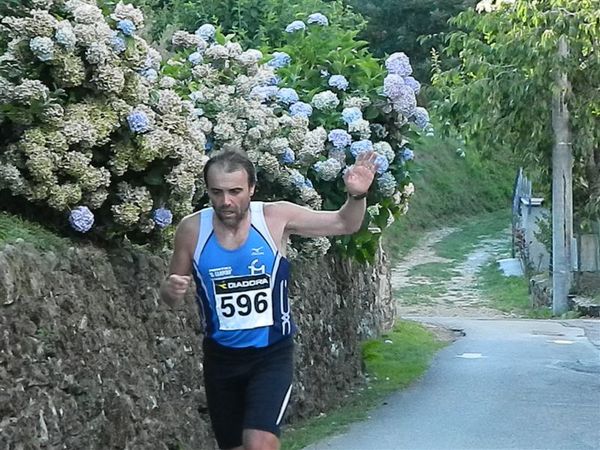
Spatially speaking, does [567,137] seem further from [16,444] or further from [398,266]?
[16,444]

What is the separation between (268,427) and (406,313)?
20.3 m

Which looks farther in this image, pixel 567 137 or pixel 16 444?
pixel 567 137

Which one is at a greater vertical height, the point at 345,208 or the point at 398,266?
the point at 345,208

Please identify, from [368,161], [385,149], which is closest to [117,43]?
[368,161]

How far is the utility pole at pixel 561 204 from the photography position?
23609 millimetres

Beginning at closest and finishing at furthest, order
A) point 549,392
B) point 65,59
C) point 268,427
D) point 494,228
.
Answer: point 268,427 → point 65,59 → point 549,392 → point 494,228

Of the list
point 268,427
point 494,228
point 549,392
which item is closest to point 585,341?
point 549,392

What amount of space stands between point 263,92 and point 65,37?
3.18 metres

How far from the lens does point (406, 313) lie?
2531 centimetres

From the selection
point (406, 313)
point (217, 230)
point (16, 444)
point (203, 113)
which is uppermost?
point (203, 113)

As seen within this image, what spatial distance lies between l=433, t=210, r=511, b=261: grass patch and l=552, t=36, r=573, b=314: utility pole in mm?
12234

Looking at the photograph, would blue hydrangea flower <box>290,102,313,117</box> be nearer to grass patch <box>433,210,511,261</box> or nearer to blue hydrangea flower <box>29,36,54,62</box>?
blue hydrangea flower <box>29,36,54,62</box>

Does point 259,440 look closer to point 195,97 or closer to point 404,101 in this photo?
point 195,97

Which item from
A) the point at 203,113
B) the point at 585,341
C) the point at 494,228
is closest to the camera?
the point at 203,113
